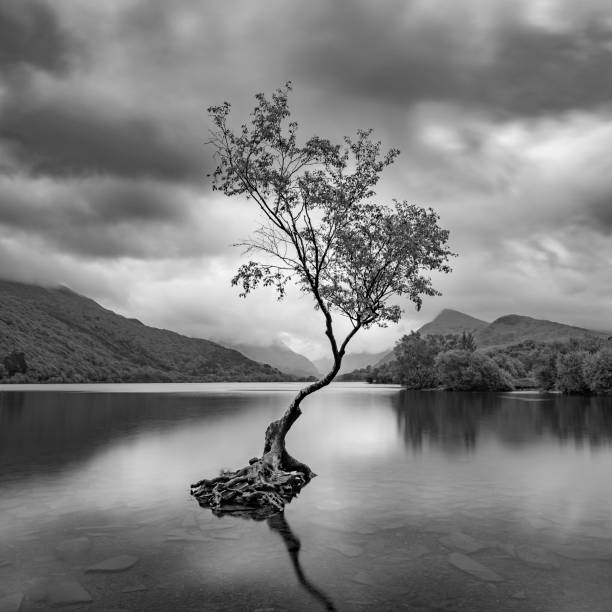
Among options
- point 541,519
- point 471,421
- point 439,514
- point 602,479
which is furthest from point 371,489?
point 471,421

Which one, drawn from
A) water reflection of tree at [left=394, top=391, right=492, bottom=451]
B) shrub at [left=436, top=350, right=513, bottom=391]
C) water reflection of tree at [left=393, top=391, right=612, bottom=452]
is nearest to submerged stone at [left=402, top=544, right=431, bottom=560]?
water reflection of tree at [left=393, top=391, right=612, bottom=452]

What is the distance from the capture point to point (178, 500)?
2550cm

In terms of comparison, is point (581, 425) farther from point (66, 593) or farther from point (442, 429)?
point (66, 593)

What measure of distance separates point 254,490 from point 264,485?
0.72 metres

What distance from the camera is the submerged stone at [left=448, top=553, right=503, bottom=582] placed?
14906 mm

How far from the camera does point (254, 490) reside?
25109mm

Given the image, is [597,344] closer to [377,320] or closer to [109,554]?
[377,320]

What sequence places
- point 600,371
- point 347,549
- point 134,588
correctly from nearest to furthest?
point 134,588
point 347,549
point 600,371

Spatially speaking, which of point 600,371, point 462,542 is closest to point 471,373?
point 600,371

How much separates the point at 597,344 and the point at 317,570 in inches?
7548

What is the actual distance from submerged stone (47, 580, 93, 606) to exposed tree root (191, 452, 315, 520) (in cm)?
902

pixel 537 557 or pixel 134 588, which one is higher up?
pixel 537 557

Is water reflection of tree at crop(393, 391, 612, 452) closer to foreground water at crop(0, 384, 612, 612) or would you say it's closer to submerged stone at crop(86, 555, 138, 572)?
foreground water at crop(0, 384, 612, 612)

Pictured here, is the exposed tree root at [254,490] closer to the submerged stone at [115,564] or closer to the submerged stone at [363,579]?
the submerged stone at [115,564]
